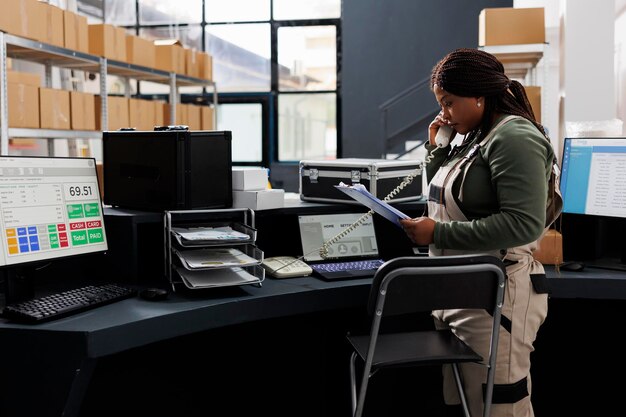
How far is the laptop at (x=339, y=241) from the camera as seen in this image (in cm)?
230

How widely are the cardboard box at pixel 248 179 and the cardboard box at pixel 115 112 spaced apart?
3.06 m

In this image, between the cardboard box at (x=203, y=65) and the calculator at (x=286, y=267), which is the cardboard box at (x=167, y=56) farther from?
the calculator at (x=286, y=267)

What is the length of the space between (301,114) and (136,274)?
19.8 ft

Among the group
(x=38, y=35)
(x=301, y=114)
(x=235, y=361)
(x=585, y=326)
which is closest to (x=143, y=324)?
(x=235, y=361)

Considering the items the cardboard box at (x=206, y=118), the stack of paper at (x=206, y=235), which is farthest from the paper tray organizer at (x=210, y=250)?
the cardboard box at (x=206, y=118)

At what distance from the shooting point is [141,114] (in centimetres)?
540

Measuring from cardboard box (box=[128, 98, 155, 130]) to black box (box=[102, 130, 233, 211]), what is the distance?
3088 mm

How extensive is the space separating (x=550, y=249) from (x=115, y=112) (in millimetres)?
3737

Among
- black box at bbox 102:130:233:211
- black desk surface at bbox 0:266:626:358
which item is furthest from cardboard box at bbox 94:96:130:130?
black desk surface at bbox 0:266:626:358

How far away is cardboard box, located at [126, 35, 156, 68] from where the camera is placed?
5.37 m

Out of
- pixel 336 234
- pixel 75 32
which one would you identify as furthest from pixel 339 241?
pixel 75 32

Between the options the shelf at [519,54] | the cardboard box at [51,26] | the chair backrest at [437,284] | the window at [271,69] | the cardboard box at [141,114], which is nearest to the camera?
the chair backrest at [437,284]

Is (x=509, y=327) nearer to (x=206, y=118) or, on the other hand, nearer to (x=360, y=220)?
(x=360, y=220)

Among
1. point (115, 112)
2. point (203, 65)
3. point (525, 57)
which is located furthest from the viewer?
point (203, 65)
